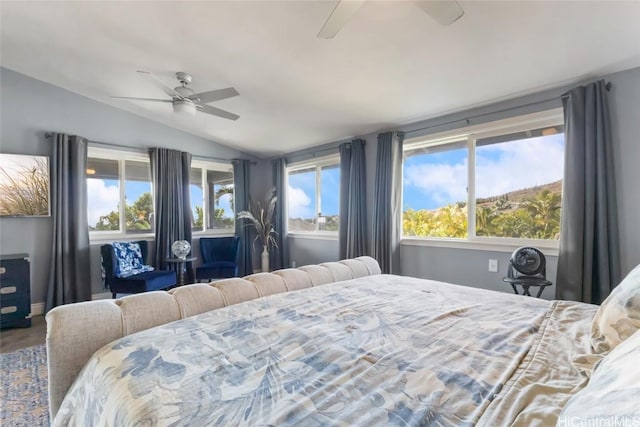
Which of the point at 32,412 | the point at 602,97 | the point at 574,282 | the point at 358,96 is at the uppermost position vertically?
the point at 358,96

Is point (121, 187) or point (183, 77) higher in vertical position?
point (183, 77)

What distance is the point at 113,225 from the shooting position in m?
4.19

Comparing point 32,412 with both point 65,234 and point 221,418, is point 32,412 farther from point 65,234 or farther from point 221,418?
point 65,234

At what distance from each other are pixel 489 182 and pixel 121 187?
4.77 m

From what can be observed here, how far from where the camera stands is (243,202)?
539 centimetres

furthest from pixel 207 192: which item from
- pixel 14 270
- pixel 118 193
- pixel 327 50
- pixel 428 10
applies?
pixel 428 10

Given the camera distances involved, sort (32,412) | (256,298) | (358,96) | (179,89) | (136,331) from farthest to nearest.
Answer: (358,96), (179,89), (32,412), (256,298), (136,331)

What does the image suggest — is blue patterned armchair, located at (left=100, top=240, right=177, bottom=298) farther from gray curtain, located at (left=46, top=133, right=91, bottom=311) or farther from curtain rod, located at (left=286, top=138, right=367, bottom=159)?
curtain rod, located at (left=286, top=138, right=367, bottom=159)

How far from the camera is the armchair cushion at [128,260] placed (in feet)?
11.9

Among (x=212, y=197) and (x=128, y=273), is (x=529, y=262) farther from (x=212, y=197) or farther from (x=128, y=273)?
(x=212, y=197)

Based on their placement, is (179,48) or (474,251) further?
(474,251)

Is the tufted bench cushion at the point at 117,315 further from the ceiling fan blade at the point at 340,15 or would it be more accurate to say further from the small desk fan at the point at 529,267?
the small desk fan at the point at 529,267

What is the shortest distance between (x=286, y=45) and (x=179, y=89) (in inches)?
47.4

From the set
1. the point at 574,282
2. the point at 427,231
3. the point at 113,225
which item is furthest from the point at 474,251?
the point at 113,225
